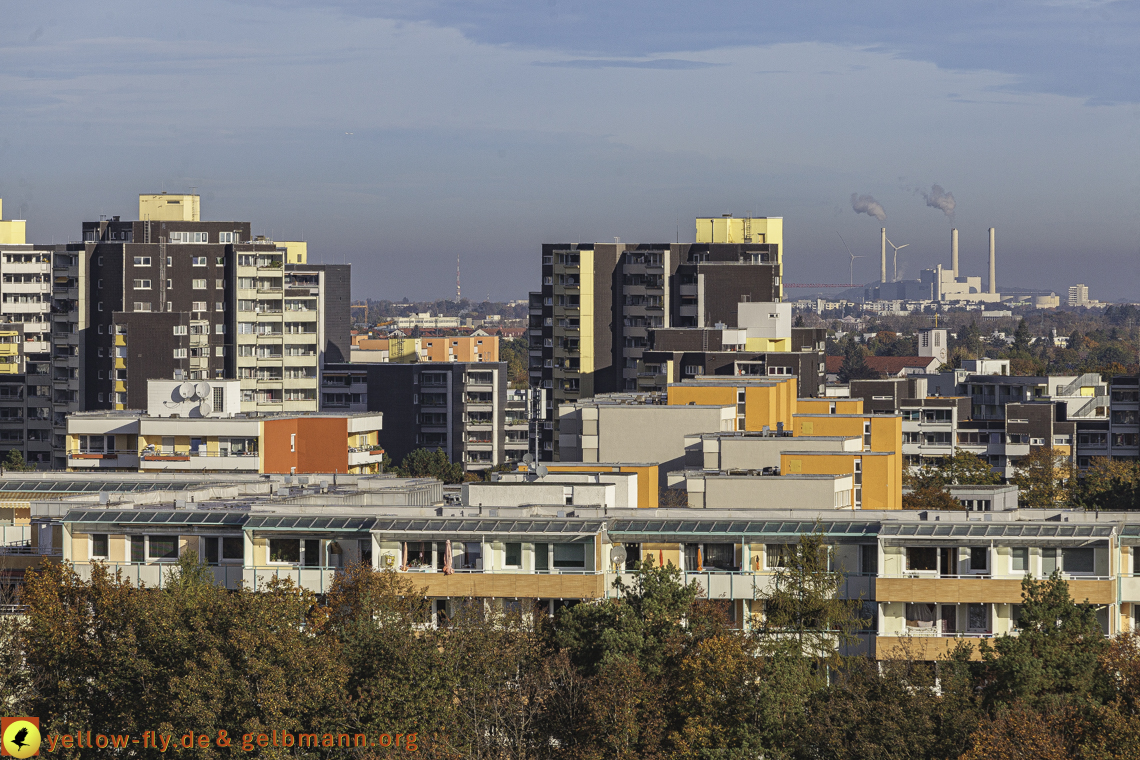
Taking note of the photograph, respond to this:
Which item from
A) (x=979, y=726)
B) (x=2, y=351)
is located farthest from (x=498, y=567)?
(x=2, y=351)

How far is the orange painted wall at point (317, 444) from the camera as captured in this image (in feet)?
224

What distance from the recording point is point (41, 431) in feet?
340

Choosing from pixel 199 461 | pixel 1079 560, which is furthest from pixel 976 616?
pixel 199 461

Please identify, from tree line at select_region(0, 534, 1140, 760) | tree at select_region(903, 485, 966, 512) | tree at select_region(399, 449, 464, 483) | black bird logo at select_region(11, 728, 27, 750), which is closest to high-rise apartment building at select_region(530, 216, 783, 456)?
tree at select_region(399, 449, 464, 483)

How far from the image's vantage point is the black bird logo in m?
30.9

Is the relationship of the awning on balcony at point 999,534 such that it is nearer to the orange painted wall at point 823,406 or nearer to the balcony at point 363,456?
the balcony at point 363,456

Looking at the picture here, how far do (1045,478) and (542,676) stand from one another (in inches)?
2390

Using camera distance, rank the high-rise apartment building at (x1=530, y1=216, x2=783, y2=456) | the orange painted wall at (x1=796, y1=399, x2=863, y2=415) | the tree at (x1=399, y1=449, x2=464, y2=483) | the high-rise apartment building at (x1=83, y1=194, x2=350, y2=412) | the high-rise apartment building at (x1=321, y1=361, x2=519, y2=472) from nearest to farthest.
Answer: the orange painted wall at (x1=796, y1=399, x2=863, y2=415) < the tree at (x1=399, y1=449, x2=464, y2=483) < the high-rise apartment building at (x1=83, y1=194, x2=350, y2=412) < the high-rise apartment building at (x1=530, y1=216, x2=783, y2=456) < the high-rise apartment building at (x1=321, y1=361, x2=519, y2=472)

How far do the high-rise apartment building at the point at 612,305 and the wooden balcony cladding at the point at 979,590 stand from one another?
7078 centimetres

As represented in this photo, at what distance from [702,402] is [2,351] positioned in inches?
3212

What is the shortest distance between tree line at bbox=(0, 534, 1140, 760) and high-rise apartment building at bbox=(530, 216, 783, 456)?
72.5 meters

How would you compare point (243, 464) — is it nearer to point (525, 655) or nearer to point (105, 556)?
point (105, 556)

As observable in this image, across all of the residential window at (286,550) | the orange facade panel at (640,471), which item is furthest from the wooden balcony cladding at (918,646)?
the orange facade panel at (640,471)

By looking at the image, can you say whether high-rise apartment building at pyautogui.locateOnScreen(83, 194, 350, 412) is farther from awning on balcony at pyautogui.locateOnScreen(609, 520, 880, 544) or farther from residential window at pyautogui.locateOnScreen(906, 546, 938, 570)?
residential window at pyautogui.locateOnScreen(906, 546, 938, 570)
